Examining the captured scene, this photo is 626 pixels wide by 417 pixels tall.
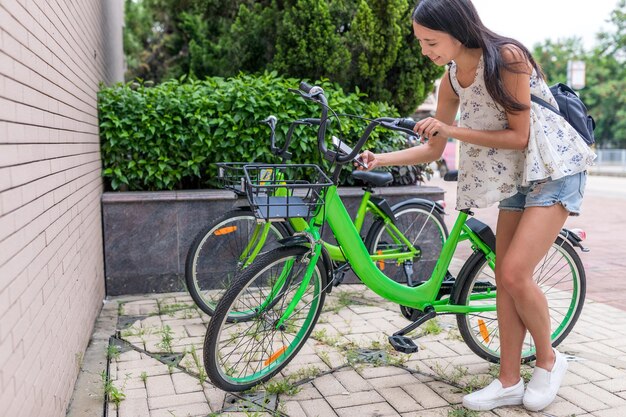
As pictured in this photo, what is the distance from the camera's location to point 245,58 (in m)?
8.02

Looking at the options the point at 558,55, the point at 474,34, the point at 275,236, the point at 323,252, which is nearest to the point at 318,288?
Result: the point at 323,252

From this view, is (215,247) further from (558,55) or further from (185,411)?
(558,55)

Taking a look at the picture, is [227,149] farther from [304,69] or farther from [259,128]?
[304,69]

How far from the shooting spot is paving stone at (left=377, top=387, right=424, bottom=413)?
304cm

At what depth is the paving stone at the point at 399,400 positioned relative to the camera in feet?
9.96

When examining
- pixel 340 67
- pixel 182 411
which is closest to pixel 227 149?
pixel 340 67

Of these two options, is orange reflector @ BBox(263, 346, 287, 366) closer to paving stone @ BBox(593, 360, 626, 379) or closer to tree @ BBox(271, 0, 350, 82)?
paving stone @ BBox(593, 360, 626, 379)

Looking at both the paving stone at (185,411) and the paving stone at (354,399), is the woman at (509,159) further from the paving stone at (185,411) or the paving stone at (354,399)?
the paving stone at (185,411)

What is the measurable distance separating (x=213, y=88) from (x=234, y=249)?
1.71 meters

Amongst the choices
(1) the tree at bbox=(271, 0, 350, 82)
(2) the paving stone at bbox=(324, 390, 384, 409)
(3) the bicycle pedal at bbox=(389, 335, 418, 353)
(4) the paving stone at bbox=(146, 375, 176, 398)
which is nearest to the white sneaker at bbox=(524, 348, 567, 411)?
(3) the bicycle pedal at bbox=(389, 335, 418, 353)

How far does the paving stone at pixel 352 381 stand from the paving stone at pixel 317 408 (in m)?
0.22

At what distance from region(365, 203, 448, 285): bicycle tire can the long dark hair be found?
76.8 inches

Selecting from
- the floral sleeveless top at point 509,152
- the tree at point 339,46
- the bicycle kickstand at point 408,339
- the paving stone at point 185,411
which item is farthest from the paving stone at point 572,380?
the tree at point 339,46

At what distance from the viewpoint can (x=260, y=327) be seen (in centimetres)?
326
